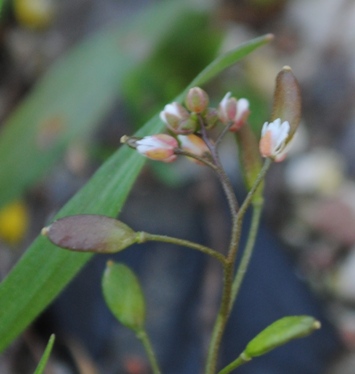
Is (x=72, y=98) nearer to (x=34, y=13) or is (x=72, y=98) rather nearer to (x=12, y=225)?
(x=12, y=225)

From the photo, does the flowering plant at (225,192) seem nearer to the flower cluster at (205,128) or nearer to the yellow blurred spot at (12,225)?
the flower cluster at (205,128)

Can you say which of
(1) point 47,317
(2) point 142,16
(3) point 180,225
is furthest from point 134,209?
(2) point 142,16

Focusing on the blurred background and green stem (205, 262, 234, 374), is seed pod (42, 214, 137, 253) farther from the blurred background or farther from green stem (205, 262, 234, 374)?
the blurred background

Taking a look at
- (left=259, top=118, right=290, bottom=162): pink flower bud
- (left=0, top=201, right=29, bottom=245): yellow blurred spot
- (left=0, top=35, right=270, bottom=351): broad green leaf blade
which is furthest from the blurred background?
(left=259, top=118, right=290, bottom=162): pink flower bud

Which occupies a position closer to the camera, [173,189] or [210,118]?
[210,118]

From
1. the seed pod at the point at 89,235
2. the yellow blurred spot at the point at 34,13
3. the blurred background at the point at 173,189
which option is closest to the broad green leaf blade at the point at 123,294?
the seed pod at the point at 89,235

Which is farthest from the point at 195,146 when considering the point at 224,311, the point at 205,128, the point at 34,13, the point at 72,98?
the point at 34,13
